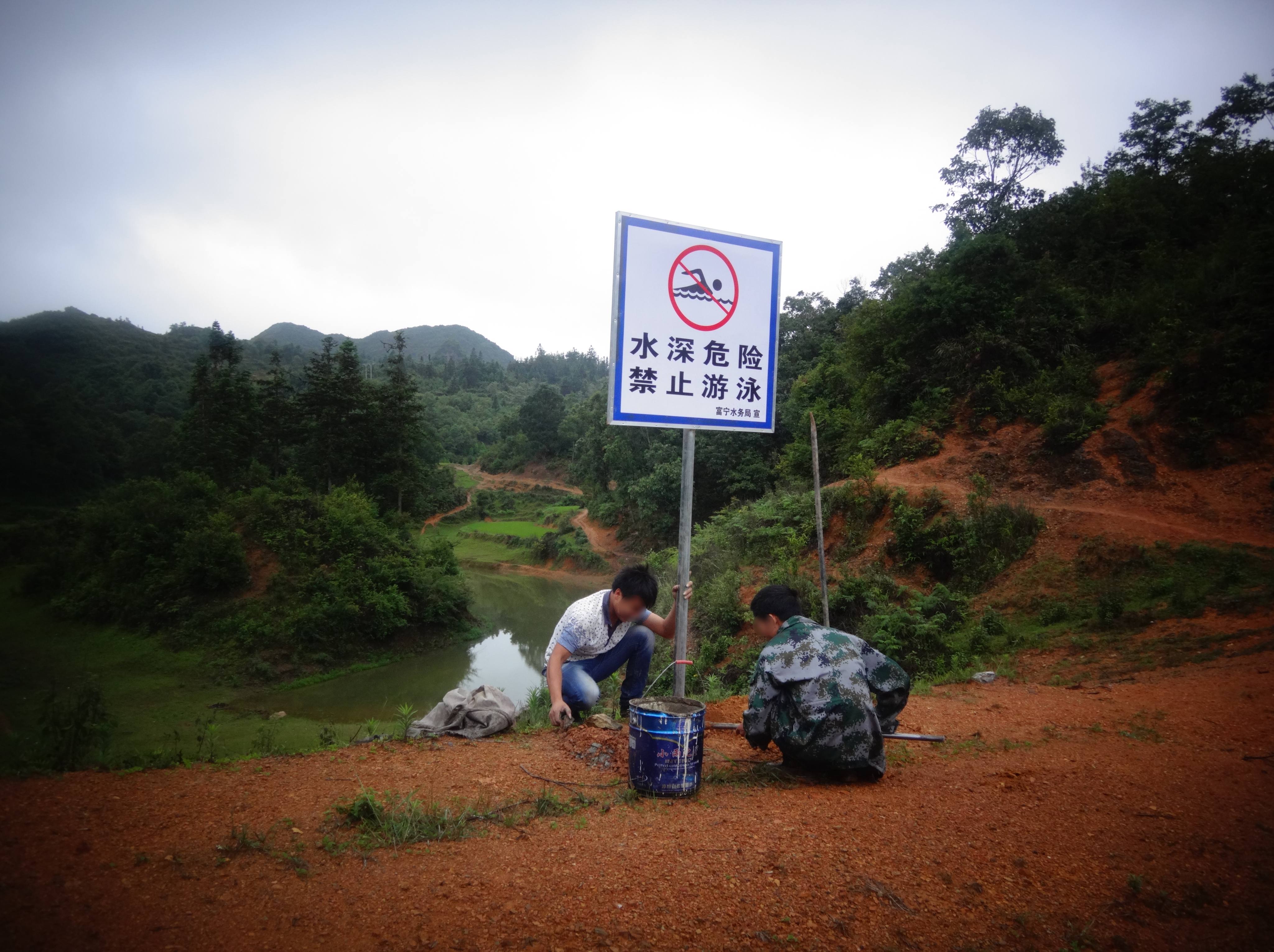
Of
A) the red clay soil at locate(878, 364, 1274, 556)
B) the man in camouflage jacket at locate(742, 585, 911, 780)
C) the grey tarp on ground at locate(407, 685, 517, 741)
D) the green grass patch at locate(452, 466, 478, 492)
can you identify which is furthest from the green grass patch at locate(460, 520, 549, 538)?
the man in camouflage jacket at locate(742, 585, 911, 780)

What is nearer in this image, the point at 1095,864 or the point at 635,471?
the point at 1095,864

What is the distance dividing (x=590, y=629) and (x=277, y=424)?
87.7ft

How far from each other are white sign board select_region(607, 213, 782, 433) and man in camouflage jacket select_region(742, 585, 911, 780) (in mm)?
1136

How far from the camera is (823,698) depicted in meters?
3.14

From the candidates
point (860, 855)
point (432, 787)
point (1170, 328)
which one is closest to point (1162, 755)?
point (860, 855)

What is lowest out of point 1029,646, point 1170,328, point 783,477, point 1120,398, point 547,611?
point 547,611

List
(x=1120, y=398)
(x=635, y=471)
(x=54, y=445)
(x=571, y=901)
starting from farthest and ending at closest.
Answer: (x=635, y=471)
(x=1120, y=398)
(x=54, y=445)
(x=571, y=901)

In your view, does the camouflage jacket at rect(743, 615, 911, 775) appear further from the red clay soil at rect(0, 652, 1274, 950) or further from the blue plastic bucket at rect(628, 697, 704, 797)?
the blue plastic bucket at rect(628, 697, 704, 797)

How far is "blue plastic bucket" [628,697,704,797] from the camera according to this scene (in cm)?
302

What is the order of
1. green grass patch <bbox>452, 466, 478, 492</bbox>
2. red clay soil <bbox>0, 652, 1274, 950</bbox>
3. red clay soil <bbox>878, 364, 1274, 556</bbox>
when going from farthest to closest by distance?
green grass patch <bbox>452, 466, 478, 492</bbox> → red clay soil <bbox>878, 364, 1274, 556</bbox> → red clay soil <bbox>0, 652, 1274, 950</bbox>

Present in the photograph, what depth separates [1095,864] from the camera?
2.40 m

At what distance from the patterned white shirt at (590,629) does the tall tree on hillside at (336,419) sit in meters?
24.5

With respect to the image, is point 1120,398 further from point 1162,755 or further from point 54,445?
point 54,445

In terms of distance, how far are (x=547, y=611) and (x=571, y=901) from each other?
2206cm
